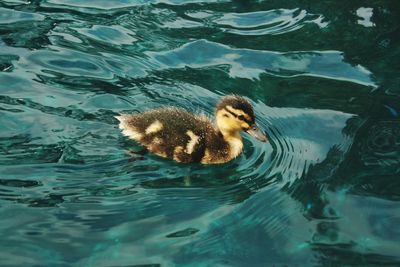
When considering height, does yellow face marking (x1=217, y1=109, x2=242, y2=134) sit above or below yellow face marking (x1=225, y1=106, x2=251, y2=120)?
below

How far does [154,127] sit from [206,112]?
0.71 metres

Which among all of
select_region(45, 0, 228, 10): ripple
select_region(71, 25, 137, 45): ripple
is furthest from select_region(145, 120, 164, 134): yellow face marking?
select_region(45, 0, 228, 10): ripple

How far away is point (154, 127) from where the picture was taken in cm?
477

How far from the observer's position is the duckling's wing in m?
4.70

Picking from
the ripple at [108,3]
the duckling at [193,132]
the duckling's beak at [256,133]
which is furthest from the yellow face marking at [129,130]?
the ripple at [108,3]

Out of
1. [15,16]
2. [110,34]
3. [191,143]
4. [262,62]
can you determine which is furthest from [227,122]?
[15,16]

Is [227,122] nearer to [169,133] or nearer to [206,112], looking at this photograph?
[169,133]

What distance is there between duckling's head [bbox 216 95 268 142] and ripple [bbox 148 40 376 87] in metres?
1.14

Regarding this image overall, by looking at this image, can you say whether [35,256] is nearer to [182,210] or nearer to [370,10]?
[182,210]

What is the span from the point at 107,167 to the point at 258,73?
1.90m

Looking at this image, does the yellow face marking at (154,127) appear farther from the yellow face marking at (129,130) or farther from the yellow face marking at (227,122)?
the yellow face marking at (227,122)

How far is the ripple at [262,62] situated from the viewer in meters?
5.97

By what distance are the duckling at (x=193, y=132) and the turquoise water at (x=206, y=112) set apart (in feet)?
0.26

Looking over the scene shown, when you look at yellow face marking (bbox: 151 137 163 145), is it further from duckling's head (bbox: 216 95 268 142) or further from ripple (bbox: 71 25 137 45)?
ripple (bbox: 71 25 137 45)
